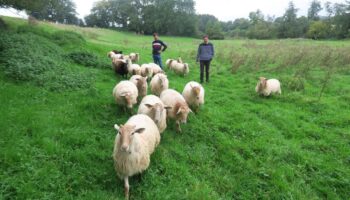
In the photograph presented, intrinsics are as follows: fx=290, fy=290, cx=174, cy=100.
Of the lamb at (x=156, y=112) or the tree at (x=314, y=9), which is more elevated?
the tree at (x=314, y=9)

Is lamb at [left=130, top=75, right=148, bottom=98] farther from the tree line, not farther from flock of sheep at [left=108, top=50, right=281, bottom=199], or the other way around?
the tree line

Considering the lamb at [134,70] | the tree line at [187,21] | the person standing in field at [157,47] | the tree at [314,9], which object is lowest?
the lamb at [134,70]

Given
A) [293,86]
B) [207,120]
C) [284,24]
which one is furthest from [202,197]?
[284,24]

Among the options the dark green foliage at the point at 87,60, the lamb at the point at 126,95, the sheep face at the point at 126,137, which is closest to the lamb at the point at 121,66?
the dark green foliage at the point at 87,60

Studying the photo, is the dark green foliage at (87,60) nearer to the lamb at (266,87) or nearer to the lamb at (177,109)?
the lamb at (177,109)

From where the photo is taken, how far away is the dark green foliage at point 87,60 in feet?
52.1

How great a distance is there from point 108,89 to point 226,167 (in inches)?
257

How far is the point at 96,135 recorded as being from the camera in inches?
316

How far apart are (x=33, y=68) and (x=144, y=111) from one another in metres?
5.98

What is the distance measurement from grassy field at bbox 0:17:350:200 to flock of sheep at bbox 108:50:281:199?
1.35 ft

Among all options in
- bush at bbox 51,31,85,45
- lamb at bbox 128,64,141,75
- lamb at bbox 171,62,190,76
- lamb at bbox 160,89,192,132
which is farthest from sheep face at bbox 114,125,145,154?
bush at bbox 51,31,85,45

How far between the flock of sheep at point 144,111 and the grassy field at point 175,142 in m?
0.41

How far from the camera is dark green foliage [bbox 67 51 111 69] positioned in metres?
15.9

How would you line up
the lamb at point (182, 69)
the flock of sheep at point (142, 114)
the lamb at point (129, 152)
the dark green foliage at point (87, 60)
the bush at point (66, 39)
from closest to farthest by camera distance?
the lamb at point (129, 152), the flock of sheep at point (142, 114), the dark green foliage at point (87, 60), the lamb at point (182, 69), the bush at point (66, 39)
